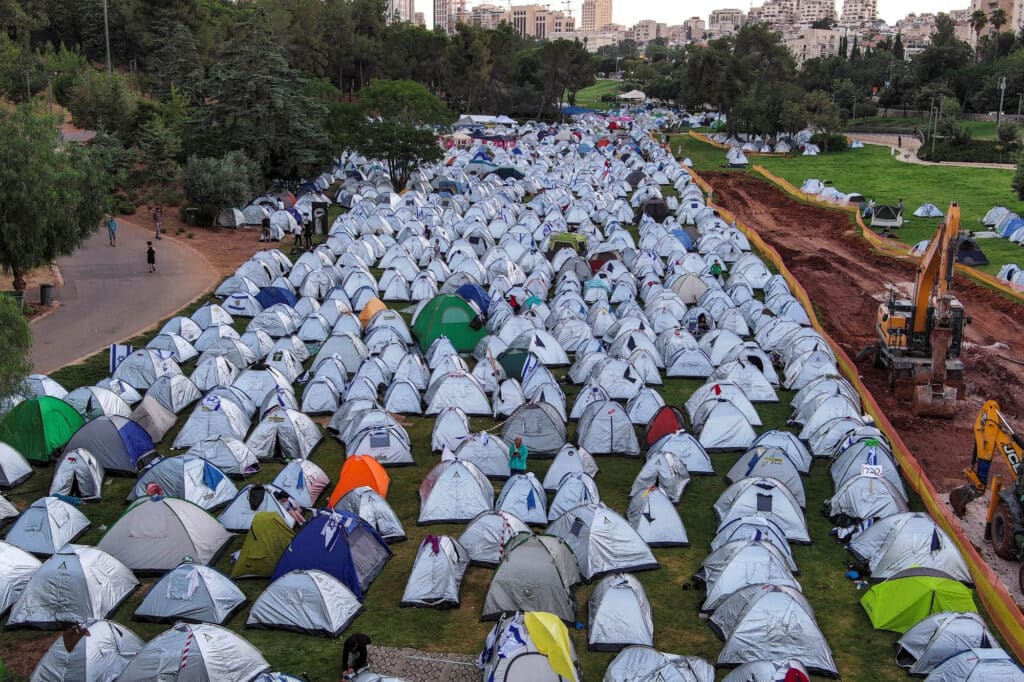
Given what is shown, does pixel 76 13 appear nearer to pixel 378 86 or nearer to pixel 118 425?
pixel 378 86

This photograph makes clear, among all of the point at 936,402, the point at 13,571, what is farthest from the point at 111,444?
the point at 936,402

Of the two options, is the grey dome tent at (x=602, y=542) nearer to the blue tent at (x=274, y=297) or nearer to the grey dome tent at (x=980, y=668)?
the grey dome tent at (x=980, y=668)

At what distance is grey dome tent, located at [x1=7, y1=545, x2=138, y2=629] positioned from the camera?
43.7 feet

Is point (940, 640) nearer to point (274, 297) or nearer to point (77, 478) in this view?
point (77, 478)

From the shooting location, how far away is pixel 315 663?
1252cm

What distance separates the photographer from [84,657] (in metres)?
11.7

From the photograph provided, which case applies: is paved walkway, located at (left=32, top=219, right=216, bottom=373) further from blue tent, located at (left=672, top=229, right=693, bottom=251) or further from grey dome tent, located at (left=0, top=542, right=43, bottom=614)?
blue tent, located at (left=672, top=229, right=693, bottom=251)

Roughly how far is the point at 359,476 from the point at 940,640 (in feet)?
30.8

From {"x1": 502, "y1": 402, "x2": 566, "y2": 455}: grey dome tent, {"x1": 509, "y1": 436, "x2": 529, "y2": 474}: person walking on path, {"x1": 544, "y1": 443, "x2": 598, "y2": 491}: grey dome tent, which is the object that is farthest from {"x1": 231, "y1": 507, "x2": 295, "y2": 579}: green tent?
{"x1": 502, "y1": 402, "x2": 566, "y2": 455}: grey dome tent

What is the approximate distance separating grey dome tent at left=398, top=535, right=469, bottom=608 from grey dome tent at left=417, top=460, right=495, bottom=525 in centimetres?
205

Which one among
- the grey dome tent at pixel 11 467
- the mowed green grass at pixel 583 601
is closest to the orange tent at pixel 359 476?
the mowed green grass at pixel 583 601

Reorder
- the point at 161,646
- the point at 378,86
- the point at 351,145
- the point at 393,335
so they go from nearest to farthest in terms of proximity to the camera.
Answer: the point at 161,646
the point at 393,335
the point at 351,145
the point at 378,86

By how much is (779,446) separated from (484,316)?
11.5m

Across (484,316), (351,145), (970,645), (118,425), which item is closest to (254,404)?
(118,425)
